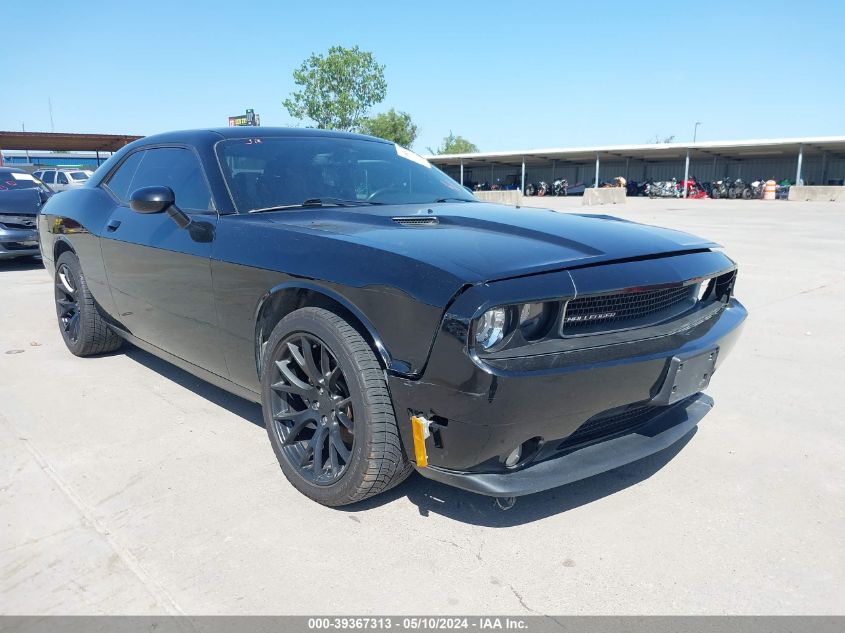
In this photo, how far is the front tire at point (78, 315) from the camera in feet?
14.2

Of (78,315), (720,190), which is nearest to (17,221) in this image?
(78,315)

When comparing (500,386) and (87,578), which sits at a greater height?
(500,386)

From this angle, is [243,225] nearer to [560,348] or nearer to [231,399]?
[231,399]

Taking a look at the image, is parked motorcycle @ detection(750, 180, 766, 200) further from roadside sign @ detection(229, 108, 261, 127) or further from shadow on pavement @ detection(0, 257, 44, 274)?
shadow on pavement @ detection(0, 257, 44, 274)

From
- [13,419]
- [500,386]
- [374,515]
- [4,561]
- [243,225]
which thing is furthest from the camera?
[13,419]

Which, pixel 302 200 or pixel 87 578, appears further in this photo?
pixel 302 200

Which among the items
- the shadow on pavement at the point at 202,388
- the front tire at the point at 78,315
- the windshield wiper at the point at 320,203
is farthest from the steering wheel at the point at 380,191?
the front tire at the point at 78,315

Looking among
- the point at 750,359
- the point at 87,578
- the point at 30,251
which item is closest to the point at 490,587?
the point at 87,578

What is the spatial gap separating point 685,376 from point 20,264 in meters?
10.7

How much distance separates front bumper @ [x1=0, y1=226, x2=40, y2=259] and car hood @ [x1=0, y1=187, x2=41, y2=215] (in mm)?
252

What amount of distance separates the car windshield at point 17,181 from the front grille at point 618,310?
1004 centimetres

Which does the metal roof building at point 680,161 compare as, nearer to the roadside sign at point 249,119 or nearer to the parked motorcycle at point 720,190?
the parked motorcycle at point 720,190

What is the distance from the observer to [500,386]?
191cm

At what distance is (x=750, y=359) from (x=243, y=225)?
3.56 m
